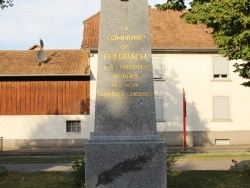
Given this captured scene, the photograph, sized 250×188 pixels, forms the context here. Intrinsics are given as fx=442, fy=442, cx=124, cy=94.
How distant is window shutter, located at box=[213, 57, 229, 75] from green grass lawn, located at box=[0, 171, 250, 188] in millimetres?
17383

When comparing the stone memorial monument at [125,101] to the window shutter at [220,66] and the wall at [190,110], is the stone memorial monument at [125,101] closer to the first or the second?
the wall at [190,110]

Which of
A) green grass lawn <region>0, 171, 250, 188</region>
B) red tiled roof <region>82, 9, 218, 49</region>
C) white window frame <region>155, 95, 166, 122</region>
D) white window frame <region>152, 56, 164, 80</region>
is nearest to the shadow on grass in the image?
green grass lawn <region>0, 171, 250, 188</region>

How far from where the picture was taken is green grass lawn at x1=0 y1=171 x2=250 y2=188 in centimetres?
1066

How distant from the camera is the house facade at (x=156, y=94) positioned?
27641mm

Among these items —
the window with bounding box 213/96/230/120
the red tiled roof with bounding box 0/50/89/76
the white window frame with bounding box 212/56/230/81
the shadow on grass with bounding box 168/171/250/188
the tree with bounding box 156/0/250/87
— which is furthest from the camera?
the white window frame with bounding box 212/56/230/81

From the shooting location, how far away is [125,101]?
7848mm

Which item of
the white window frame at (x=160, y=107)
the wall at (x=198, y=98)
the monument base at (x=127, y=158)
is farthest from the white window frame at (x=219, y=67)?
the monument base at (x=127, y=158)

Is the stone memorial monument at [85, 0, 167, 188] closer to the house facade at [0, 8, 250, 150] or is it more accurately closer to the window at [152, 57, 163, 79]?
the house facade at [0, 8, 250, 150]

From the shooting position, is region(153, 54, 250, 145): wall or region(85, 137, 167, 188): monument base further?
region(153, 54, 250, 145): wall

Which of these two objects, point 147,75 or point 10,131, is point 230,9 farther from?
point 10,131

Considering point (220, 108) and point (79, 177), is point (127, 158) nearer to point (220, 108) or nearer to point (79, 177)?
point (79, 177)

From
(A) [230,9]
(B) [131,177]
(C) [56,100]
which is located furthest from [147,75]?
(C) [56,100]

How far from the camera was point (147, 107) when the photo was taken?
7828mm

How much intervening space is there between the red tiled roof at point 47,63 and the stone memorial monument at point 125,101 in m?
19.3
